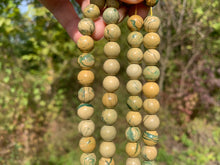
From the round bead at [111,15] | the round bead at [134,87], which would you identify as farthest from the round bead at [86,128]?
the round bead at [111,15]

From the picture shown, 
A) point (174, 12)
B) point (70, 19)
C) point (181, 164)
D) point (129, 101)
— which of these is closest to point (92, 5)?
point (70, 19)

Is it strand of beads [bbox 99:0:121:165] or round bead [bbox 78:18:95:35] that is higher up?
round bead [bbox 78:18:95:35]

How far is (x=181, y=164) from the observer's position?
167 centimetres

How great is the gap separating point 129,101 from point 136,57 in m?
0.19

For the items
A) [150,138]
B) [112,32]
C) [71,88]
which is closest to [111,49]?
[112,32]

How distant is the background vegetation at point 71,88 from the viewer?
1.61m

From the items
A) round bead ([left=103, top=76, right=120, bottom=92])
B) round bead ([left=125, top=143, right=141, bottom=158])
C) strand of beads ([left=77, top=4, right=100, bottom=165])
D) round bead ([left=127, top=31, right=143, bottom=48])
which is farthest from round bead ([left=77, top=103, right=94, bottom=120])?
round bead ([left=127, top=31, right=143, bottom=48])

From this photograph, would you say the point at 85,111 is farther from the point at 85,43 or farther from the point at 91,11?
the point at 91,11

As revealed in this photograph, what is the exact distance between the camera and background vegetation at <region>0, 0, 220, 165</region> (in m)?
1.61

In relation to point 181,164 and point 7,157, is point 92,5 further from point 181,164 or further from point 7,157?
point 181,164

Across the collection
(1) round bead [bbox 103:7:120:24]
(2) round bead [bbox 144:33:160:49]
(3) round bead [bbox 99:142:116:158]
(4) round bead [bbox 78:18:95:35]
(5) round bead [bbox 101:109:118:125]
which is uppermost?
(1) round bead [bbox 103:7:120:24]

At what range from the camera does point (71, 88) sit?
1.73m

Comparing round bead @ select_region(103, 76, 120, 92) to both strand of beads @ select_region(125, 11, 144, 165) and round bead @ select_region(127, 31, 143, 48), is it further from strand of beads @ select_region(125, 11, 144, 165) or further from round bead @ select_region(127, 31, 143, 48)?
round bead @ select_region(127, 31, 143, 48)

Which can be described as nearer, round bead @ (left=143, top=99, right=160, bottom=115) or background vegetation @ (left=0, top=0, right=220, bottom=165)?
round bead @ (left=143, top=99, right=160, bottom=115)
